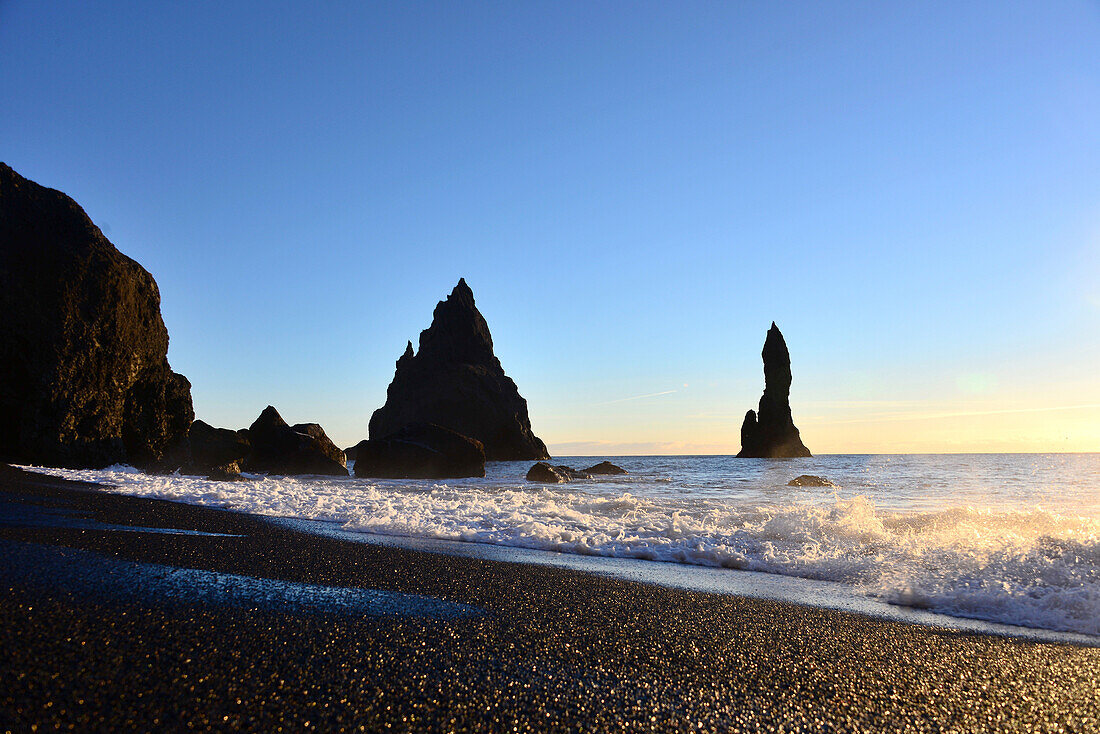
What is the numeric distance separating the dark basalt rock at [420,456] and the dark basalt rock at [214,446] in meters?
8.54

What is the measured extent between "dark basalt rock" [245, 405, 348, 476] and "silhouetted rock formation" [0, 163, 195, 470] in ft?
22.8

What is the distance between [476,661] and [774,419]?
11017 centimetres

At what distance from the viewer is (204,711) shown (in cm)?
228

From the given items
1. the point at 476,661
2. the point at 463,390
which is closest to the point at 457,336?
the point at 463,390

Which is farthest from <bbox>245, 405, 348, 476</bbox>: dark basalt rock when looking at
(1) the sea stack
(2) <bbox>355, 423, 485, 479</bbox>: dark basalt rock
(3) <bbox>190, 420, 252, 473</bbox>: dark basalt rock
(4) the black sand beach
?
(1) the sea stack

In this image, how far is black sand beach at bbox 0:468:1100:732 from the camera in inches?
94.9

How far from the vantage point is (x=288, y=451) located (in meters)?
35.3

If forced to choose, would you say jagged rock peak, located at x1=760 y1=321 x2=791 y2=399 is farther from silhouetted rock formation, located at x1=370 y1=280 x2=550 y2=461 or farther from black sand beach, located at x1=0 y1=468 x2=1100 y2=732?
black sand beach, located at x1=0 y1=468 x2=1100 y2=732

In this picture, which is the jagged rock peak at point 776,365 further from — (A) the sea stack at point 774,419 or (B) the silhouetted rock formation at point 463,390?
(B) the silhouetted rock formation at point 463,390

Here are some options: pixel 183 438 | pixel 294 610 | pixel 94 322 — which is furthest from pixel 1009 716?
pixel 183 438

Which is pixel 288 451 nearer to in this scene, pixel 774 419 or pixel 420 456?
pixel 420 456

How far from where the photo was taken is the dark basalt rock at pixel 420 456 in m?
35.3

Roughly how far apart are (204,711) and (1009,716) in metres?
4.09

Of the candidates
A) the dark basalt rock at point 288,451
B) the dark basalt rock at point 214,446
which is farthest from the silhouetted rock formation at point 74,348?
the dark basalt rock at point 214,446
